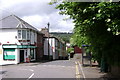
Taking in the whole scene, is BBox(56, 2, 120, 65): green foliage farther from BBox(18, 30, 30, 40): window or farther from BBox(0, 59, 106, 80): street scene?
BBox(18, 30, 30, 40): window

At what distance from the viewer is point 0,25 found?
3284 cm

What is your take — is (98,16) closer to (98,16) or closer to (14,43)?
(98,16)

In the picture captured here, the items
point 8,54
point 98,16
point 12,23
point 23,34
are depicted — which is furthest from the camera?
point 12,23

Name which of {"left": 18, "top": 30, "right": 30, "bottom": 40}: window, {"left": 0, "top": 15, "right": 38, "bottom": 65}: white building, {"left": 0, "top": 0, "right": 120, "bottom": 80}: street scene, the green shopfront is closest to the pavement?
{"left": 0, "top": 0, "right": 120, "bottom": 80}: street scene

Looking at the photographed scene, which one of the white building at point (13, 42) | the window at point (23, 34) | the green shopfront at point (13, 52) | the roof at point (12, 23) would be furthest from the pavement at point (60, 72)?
the roof at point (12, 23)

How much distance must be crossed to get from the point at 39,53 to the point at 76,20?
35559mm

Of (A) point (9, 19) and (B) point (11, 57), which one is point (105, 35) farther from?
(A) point (9, 19)

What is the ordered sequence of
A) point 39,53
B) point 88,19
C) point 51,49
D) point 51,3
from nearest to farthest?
1. point 88,19
2. point 51,3
3. point 39,53
4. point 51,49

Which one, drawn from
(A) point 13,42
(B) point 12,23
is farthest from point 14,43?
(B) point 12,23

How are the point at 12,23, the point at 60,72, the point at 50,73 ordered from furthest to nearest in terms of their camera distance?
the point at 12,23, the point at 60,72, the point at 50,73

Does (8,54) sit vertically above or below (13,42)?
below

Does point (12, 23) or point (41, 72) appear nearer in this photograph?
point (41, 72)

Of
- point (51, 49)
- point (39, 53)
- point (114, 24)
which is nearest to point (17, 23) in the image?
point (39, 53)

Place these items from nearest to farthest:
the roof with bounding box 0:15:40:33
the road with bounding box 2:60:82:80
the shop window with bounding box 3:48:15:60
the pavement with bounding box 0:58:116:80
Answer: the pavement with bounding box 0:58:116:80, the road with bounding box 2:60:82:80, the shop window with bounding box 3:48:15:60, the roof with bounding box 0:15:40:33
